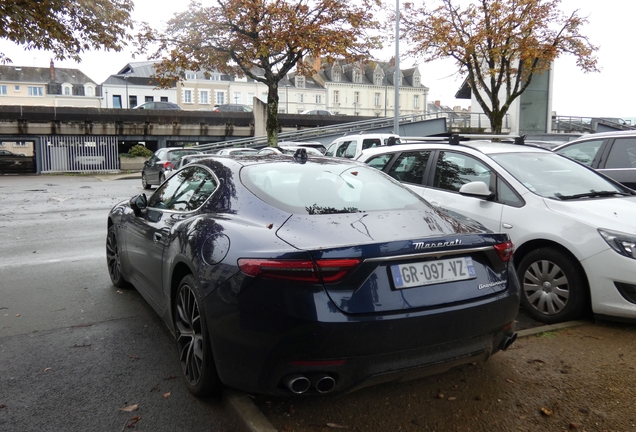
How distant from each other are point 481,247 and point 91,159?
33.4m

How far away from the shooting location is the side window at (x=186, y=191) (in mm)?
3977

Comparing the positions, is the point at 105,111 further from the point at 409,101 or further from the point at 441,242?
the point at 409,101

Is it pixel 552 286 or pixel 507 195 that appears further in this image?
pixel 507 195

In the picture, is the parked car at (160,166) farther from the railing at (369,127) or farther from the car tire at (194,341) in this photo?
the car tire at (194,341)

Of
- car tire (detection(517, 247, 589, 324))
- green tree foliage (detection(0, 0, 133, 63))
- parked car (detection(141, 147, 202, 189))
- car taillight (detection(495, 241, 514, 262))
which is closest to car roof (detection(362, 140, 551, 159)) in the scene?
car tire (detection(517, 247, 589, 324))

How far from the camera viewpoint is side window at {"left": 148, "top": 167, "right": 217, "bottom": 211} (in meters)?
3.98

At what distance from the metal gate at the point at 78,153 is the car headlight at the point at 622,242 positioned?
3247 centimetres

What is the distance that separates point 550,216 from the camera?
4.77 m

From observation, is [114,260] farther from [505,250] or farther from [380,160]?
[505,250]

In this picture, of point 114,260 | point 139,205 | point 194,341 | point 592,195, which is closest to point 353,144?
point 114,260

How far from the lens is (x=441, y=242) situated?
294cm

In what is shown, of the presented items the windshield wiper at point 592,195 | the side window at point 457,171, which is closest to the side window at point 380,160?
the side window at point 457,171

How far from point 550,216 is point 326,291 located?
9.54 feet

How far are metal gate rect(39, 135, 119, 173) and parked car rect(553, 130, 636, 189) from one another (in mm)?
29786
